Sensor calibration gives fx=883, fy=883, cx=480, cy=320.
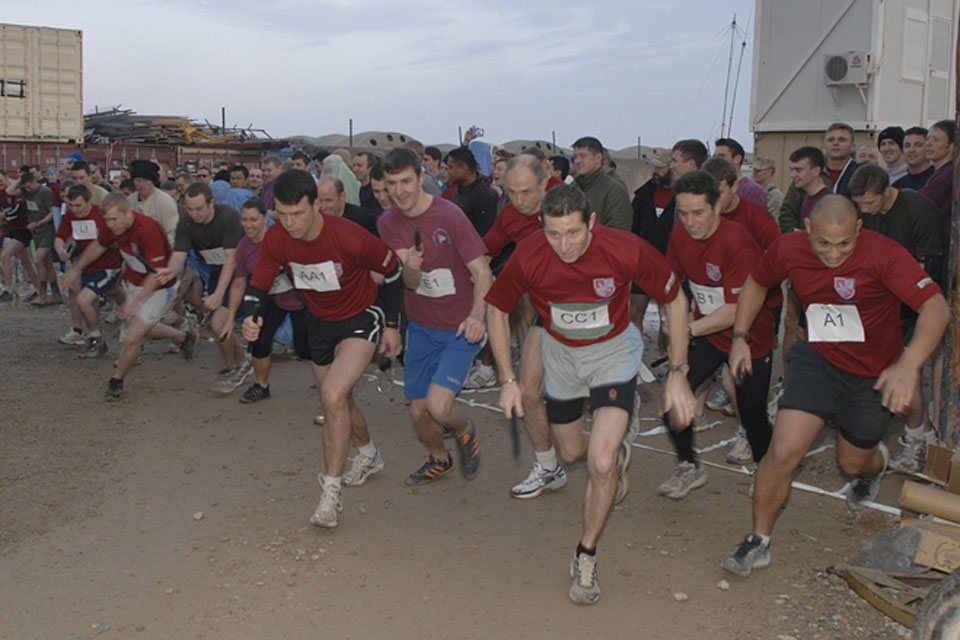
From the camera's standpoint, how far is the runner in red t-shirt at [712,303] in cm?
522

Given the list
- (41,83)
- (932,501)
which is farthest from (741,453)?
(41,83)

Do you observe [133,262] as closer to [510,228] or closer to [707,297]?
[510,228]

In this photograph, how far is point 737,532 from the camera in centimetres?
493

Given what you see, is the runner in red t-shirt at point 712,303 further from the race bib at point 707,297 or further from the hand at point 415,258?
the hand at point 415,258

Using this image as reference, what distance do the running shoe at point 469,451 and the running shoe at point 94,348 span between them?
229 inches

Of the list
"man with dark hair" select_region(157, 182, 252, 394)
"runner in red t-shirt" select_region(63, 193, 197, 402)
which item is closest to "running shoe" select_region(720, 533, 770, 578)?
"man with dark hair" select_region(157, 182, 252, 394)

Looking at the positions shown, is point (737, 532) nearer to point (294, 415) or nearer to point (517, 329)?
point (517, 329)

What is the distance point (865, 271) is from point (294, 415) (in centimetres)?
486

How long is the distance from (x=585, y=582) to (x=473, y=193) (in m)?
5.11

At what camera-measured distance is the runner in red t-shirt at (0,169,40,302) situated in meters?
13.4

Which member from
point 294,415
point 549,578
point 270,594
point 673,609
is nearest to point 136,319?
point 294,415

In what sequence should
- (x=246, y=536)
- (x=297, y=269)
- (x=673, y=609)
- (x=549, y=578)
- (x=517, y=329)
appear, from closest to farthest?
(x=673, y=609), (x=549, y=578), (x=246, y=536), (x=297, y=269), (x=517, y=329)

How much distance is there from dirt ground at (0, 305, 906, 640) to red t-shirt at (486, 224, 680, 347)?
1.23 metres

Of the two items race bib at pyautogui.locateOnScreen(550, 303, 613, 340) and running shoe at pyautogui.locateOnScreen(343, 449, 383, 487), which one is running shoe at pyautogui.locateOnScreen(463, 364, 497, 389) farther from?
race bib at pyautogui.locateOnScreen(550, 303, 613, 340)
